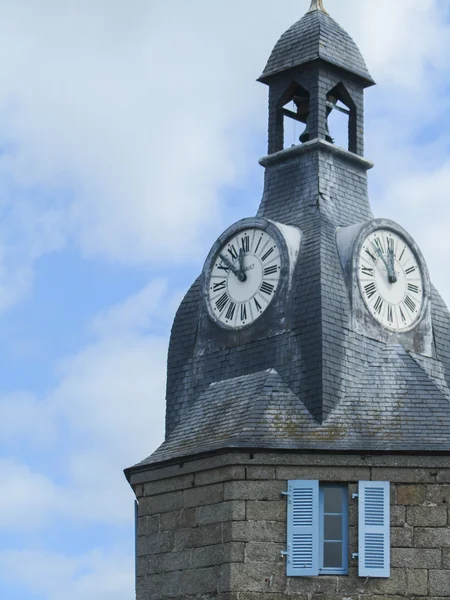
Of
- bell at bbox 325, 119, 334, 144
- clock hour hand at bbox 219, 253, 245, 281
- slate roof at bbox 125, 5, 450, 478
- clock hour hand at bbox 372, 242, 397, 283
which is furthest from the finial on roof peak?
clock hour hand at bbox 219, 253, 245, 281

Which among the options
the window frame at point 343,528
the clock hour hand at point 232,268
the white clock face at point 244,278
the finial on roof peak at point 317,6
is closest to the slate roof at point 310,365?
→ the white clock face at point 244,278

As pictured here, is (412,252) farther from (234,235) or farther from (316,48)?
(316,48)

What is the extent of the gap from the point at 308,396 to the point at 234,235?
15.2ft

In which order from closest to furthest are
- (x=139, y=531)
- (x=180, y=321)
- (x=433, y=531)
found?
1. (x=433, y=531)
2. (x=139, y=531)
3. (x=180, y=321)

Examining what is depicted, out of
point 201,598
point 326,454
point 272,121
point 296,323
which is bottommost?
point 201,598

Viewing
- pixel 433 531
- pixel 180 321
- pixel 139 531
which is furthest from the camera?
pixel 180 321

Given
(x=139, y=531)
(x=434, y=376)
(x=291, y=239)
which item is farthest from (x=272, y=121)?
(x=139, y=531)

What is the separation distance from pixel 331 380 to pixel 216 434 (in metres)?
2.59

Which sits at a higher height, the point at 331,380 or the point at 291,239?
the point at 291,239

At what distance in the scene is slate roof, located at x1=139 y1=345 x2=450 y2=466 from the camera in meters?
38.3

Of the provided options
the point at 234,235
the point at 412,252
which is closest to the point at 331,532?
the point at 412,252

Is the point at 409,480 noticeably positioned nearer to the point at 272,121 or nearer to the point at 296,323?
the point at 296,323

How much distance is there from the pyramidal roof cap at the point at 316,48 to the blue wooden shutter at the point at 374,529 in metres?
10.6

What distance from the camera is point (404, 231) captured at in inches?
1658
